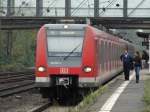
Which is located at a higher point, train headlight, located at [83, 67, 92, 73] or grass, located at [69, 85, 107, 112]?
train headlight, located at [83, 67, 92, 73]

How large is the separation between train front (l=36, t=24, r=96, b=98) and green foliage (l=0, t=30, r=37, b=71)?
48.7 meters

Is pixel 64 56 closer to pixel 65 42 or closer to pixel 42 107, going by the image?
pixel 65 42

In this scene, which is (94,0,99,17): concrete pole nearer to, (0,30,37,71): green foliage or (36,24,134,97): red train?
(0,30,37,71): green foliage

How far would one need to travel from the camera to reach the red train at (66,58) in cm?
2059

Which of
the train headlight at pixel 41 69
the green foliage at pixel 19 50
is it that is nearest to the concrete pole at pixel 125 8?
the green foliage at pixel 19 50

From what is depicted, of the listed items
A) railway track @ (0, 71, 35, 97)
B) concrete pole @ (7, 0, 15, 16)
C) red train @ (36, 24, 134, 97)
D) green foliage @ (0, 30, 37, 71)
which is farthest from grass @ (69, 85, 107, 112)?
green foliage @ (0, 30, 37, 71)

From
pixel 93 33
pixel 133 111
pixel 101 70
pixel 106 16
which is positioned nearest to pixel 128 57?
pixel 101 70

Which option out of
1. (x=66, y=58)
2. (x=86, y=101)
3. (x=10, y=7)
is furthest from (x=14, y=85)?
(x=10, y=7)

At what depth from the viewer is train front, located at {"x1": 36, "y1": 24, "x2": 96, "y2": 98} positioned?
20.6 metres

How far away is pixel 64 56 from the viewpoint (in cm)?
2091

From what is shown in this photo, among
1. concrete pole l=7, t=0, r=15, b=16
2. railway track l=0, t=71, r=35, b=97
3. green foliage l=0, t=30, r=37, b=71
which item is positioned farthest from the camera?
green foliage l=0, t=30, r=37, b=71

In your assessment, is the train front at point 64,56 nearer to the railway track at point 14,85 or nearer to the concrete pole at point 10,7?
the railway track at point 14,85

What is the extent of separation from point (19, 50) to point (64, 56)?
59.7 metres

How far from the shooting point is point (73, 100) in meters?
21.6
